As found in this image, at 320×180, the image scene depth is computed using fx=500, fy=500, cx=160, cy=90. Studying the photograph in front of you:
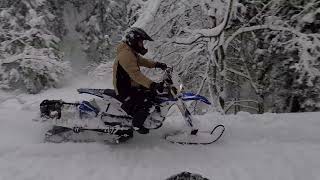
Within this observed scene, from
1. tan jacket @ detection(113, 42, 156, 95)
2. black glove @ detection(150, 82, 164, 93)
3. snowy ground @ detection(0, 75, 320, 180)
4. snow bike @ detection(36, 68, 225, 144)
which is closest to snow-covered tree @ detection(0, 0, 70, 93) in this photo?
snowy ground @ detection(0, 75, 320, 180)

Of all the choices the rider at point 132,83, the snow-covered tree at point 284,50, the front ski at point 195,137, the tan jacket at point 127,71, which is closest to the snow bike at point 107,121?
the front ski at point 195,137

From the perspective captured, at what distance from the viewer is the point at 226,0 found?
1034 centimetres

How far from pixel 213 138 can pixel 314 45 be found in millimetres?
3389

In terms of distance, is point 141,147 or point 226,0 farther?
point 226,0

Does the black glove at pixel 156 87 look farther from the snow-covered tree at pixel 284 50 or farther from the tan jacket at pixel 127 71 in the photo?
the snow-covered tree at pixel 284 50

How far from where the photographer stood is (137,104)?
6941 mm

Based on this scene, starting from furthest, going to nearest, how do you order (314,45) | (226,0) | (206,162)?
(226,0), (314,45), (206,162)

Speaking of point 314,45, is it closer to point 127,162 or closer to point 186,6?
point 186,6

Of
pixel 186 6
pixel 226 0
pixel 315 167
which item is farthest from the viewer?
pixel 186 6

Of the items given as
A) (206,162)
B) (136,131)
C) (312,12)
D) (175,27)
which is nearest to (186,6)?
(175,27)

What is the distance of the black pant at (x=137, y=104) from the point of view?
688cm

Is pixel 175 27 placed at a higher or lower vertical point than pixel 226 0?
lower

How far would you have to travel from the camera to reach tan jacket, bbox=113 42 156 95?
21.8 ft

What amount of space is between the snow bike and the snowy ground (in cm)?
18
